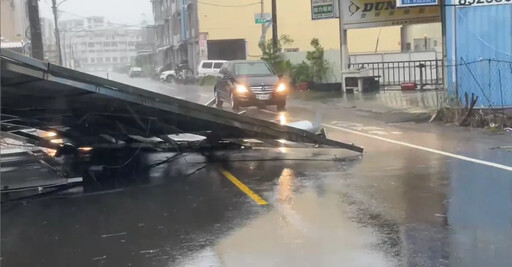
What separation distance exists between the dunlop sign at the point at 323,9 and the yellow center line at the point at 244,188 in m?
18.9

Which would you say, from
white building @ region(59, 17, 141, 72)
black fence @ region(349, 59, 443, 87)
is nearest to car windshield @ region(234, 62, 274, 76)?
white building @ region(59, 17, 141, 72)

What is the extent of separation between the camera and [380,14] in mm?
26203

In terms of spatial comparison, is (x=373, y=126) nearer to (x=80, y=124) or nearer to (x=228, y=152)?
(x=228, y=152)

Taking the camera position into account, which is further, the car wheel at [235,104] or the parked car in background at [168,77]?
the parked car in background at [168,77]

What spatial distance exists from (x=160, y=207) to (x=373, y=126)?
922 cm

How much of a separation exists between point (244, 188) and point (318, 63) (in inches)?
945

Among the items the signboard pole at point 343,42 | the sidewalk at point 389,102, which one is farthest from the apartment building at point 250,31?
the sidewalk at point 389,102

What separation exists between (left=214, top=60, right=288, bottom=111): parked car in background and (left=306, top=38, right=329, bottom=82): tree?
9.48m

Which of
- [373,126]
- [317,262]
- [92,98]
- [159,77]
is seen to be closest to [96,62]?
[373,126]

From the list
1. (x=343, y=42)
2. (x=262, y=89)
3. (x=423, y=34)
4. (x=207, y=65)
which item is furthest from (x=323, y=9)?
(x=207, y=65)

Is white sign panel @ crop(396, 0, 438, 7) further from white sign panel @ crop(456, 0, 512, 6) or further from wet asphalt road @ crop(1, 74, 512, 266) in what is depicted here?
wet asphalt road @ crop(1, 74, 512, 266)

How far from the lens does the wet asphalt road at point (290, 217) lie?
19.1ft

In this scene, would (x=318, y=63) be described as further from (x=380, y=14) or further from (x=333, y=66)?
(x=380, y=14)

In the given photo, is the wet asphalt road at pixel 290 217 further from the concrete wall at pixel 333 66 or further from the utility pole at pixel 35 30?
the concrete wall at pixel 333 66
